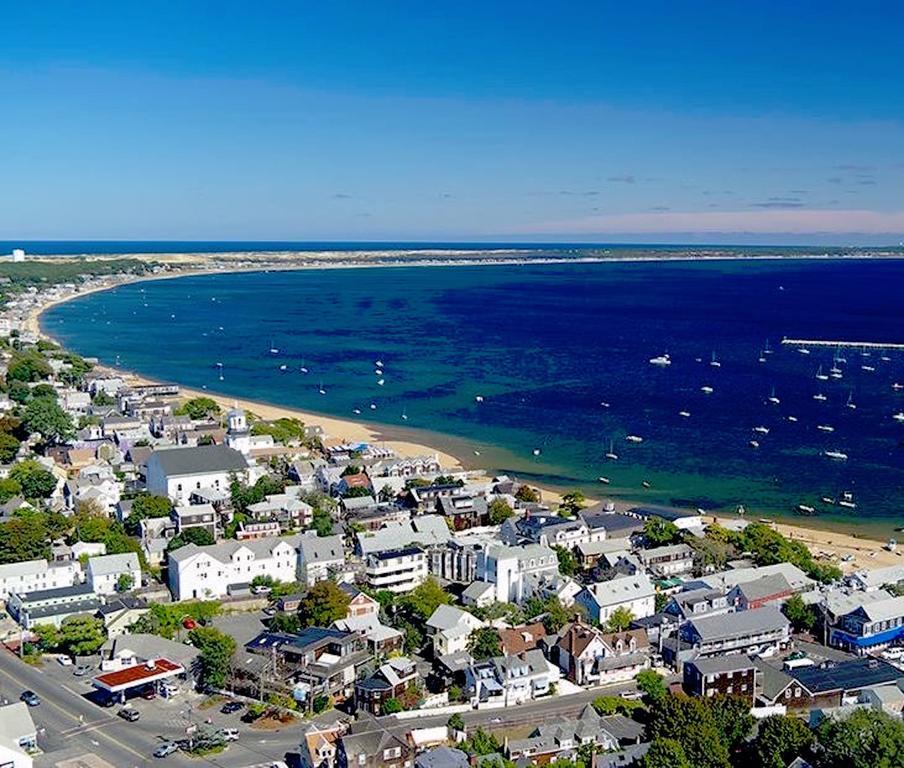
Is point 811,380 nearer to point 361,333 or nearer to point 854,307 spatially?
point 361,333

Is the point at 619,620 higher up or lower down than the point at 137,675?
lower down

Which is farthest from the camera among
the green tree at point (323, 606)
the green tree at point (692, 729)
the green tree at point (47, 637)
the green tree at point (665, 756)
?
the green tree at point (323, 606)

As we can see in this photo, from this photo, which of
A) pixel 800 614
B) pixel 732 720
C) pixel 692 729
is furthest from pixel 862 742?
pixel 800 614

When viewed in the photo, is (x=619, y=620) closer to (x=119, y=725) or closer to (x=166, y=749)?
(x=166, y=749)

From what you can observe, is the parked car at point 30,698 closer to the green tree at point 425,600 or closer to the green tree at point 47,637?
the green tree at point 47,637

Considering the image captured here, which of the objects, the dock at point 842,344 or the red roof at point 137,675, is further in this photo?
the dock at point 842,344

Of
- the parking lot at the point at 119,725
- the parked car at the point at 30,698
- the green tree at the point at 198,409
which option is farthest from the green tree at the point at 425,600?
the green tree at the point at 198,409

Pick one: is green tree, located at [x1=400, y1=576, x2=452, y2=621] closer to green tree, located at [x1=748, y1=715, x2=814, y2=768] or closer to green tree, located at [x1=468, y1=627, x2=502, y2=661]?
green tree, located at [x1=468, y1=627, x2=502, y2=661]

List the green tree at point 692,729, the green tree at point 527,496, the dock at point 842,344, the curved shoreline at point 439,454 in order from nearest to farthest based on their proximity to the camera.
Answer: the green tree at point 692,729 → the curved shoreline at point 439,454 → the green tree at point 527,496 → the dock at point 842,344
